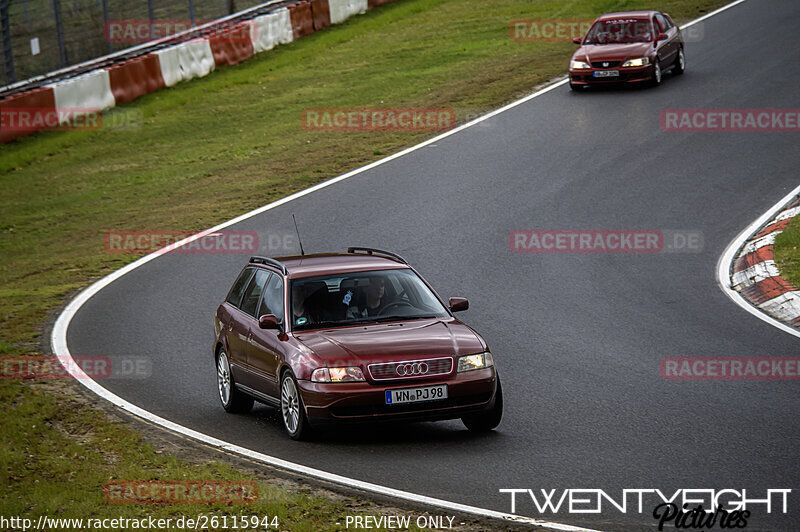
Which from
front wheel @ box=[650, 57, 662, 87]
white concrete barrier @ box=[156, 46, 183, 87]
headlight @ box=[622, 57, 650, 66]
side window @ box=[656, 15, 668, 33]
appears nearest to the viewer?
headlight @ box=[622, 57, 650, 66]

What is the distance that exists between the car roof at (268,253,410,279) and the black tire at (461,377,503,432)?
1.80 metres

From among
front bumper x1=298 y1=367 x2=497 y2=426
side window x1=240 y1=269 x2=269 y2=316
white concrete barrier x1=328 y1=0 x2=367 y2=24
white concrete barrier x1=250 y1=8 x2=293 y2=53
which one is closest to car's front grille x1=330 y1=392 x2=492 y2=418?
front bumper x1=298 y1=367 x2=497 y2=426

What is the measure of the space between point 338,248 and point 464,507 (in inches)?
390

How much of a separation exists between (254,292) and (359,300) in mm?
1470

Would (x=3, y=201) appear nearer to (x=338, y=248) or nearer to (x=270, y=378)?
(x=338, y=248)

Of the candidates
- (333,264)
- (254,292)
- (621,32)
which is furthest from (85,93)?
(333,264)

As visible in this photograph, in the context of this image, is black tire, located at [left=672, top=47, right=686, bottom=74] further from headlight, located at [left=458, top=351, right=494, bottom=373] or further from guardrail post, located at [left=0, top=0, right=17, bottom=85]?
headlight, located at [left=458, top=351, right=494, bottom=373]

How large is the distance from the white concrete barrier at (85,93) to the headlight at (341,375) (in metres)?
20.4

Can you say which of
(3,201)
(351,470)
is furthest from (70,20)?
(351,470)

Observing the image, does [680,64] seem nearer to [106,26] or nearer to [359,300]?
[106,26]

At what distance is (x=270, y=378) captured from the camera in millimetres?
10328

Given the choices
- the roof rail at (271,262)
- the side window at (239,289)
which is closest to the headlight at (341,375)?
the roof rail at (271,262)

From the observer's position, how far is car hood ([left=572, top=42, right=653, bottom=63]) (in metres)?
26.4

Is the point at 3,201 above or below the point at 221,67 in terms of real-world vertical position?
below
